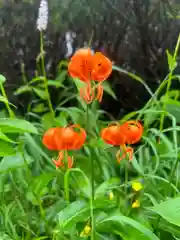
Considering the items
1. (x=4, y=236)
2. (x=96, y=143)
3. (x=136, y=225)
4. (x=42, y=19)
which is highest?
(x=42, y=19)

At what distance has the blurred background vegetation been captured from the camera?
Result: 6.21 ft

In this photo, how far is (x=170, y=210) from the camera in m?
0.95

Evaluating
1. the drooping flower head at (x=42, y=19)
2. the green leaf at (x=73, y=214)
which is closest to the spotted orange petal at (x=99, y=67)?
the green leaf at (x=73, y=214)

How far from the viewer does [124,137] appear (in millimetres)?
1061

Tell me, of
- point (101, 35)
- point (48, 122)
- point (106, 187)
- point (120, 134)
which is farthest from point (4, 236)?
point (101, 35)

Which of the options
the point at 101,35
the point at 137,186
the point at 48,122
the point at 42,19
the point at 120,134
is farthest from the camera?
the point at 101,35

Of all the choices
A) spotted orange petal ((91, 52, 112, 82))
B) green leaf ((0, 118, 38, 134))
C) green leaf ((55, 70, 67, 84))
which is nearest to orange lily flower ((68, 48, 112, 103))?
spotted orange petal ((91, 52, 112, 82))

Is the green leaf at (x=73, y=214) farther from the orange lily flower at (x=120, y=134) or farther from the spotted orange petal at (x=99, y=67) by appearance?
the spotted orange petal at (x=99, y=67)

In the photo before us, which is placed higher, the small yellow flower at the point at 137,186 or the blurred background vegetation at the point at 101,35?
the blurred background vegetation at the point at 101,35

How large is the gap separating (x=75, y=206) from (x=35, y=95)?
35.6 inches

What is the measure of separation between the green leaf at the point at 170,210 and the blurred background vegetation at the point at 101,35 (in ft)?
3.26

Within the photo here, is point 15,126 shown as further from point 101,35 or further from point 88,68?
point 101,35

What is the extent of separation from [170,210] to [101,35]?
1053mm

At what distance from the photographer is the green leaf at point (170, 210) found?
3.05 ft
